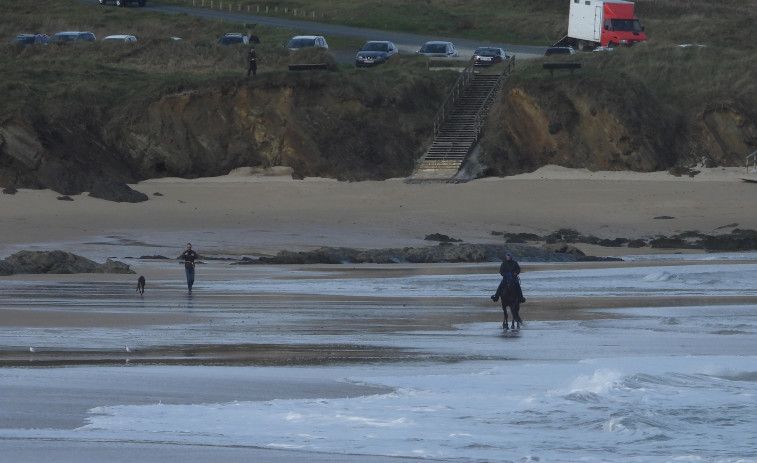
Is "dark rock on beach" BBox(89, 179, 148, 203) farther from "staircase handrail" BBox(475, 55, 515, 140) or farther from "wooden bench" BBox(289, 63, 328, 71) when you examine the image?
"staircase handrail" BBox(475, 55, 515, 140)

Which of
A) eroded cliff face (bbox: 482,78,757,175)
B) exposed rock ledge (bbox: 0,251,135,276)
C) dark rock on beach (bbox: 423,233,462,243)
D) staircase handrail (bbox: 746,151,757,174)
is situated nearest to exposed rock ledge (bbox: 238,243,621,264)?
dark rock on beach (bbox: 423,233,462,243)

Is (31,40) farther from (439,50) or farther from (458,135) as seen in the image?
(458,135)

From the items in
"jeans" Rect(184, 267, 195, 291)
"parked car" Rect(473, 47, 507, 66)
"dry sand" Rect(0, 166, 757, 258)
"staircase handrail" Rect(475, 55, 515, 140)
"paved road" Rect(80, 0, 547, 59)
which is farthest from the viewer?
"paved road" Rect(80, 0, 547, 59)

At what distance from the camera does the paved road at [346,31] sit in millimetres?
62906

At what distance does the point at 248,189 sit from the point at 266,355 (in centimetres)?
2716

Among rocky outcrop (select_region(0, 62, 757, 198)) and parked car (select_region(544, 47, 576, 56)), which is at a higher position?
parked car (select_region(544, 47, 576, 56))

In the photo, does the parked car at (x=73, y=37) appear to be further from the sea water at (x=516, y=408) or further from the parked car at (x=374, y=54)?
the sea water at (x=516, y=408)

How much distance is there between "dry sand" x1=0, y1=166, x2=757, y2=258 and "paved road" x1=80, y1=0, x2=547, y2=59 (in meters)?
16.8

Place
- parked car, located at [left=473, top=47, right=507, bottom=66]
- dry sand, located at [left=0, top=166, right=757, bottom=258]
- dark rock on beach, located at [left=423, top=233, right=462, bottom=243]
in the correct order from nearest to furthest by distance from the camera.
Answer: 1. dry sand, located at [left=0, top=166, right=757, bottom=258]
2. dark rock on beach, located at [left=423, top=233, right=462, bottom=243]
3. parked car, located at [left=473, top=47, right=507, bottom=66]

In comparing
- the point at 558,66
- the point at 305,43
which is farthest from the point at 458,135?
the point at 305,43

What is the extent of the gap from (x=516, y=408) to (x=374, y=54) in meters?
44.3

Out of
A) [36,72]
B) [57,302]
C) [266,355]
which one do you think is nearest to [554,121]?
[36,72]

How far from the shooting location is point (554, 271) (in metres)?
27.4

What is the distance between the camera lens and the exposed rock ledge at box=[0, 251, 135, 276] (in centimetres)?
2603
